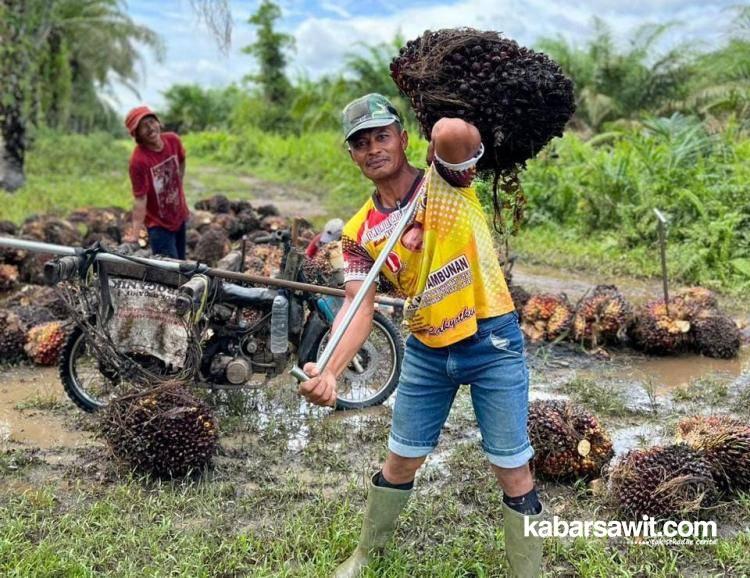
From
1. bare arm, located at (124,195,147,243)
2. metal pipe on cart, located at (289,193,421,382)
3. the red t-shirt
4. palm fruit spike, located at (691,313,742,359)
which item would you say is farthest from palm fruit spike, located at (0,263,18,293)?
palm fruit spike, located at (691,313,742,359)

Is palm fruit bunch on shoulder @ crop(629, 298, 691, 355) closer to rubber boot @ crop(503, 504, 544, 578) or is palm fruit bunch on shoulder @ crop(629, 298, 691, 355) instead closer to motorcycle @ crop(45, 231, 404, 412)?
motorcycle @ crop(45, 231, 404, 412)

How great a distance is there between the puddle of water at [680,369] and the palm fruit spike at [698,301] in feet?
1.17

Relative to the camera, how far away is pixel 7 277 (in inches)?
293

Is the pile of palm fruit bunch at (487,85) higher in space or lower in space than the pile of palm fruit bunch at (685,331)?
higher

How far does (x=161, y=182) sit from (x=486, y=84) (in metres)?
4.51

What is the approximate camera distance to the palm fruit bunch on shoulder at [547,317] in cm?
592

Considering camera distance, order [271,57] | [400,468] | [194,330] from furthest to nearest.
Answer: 1. [271,57]
2. [194,330]
3. [400,468]

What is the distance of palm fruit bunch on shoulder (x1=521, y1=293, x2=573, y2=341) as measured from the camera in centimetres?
592

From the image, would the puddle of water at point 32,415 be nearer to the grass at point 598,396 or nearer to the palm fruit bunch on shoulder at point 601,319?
the grass at point 598,396

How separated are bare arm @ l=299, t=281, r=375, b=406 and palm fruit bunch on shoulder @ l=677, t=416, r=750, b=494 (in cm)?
182

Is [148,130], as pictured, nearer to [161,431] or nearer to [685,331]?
[161,431]

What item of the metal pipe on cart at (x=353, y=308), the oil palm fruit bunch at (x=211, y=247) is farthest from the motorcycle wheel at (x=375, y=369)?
the oil palm fruit bunch at (x=211, y=247)

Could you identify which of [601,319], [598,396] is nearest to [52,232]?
[601,319]

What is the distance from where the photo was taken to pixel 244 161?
26.0 meters
